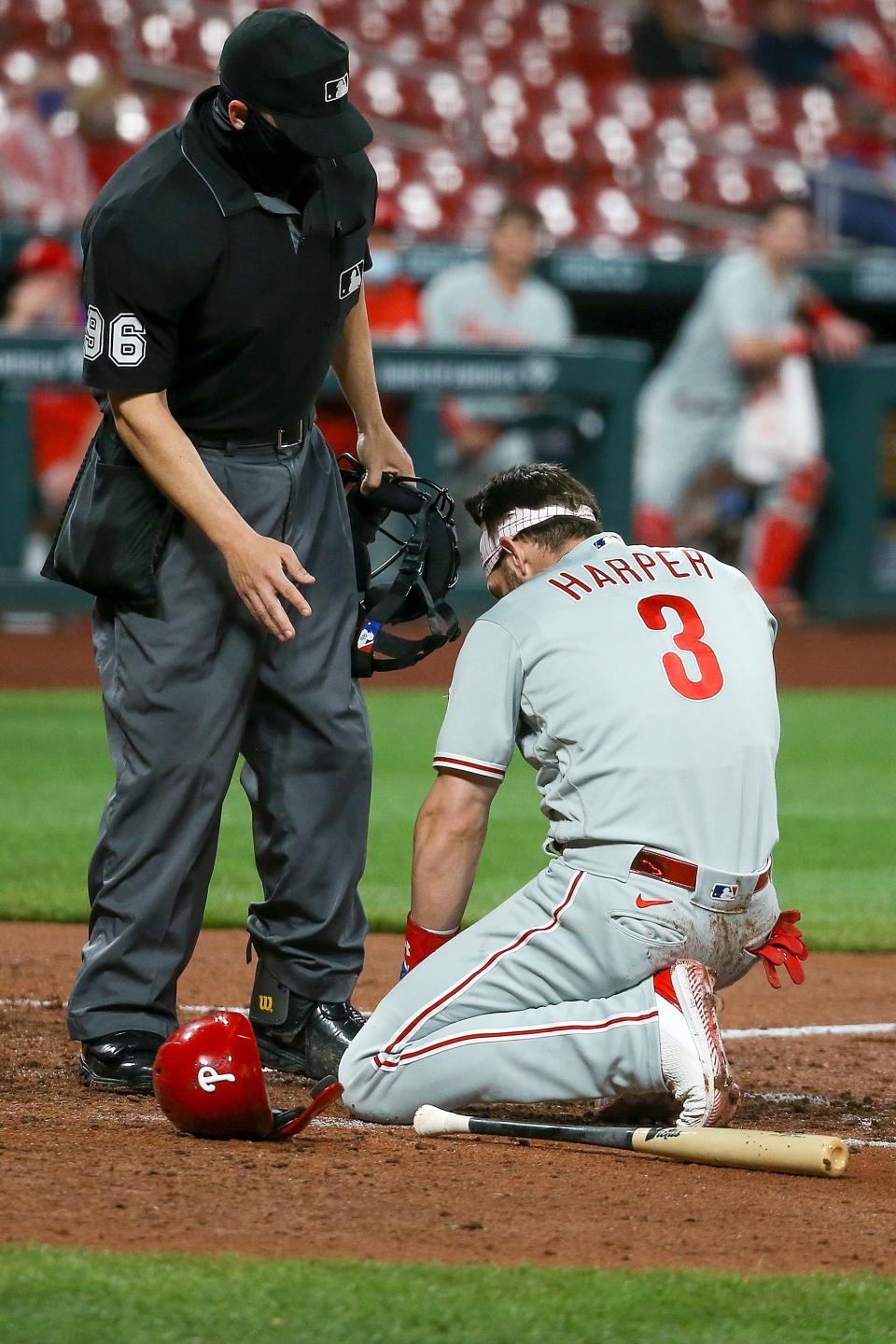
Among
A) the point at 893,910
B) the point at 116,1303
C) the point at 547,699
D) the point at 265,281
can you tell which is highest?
the point at 265,281

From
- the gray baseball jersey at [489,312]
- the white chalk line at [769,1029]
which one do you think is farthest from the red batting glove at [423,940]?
the gray baseball jersey at [489,312]

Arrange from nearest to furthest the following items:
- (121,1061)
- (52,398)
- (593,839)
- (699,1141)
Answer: (699,1141) → (593,839) → (121,1061) → (52,398)

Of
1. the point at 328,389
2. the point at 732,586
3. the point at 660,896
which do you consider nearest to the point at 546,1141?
the point at 660,896

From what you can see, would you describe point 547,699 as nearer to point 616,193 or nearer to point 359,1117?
point 359,1117

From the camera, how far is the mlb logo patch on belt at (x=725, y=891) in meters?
3.45

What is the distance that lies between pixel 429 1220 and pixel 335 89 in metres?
1.95

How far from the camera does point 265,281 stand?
366 cm

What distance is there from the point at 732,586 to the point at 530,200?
11910mm

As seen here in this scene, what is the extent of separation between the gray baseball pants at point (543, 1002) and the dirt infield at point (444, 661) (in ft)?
22.2

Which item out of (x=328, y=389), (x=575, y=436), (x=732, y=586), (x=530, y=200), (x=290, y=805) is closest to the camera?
(x=732, y=586)

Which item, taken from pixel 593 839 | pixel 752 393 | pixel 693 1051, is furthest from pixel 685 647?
pixel 752 393

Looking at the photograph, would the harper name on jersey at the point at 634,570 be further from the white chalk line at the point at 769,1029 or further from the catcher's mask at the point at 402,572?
the white chalk line at the point at 769,1029

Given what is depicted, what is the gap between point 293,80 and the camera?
3.49 m

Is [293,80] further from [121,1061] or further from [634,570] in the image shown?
[121,1061]
